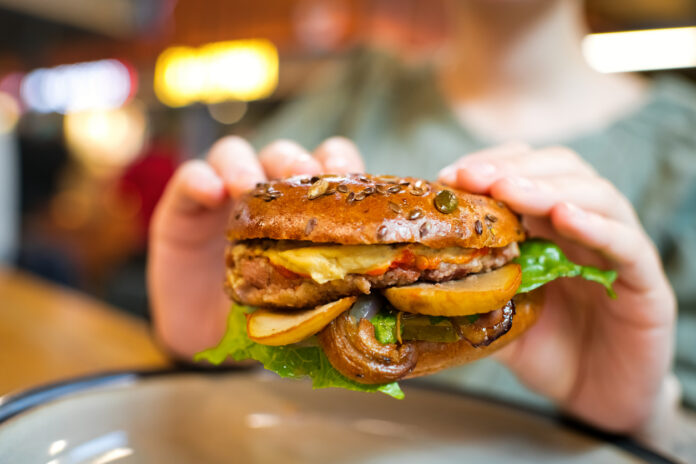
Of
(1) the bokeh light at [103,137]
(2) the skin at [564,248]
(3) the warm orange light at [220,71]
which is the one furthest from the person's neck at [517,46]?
(1) the bokeh light at [103,137]

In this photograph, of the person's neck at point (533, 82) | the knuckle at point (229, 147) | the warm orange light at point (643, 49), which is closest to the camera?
the knuckle at point (229, 147)

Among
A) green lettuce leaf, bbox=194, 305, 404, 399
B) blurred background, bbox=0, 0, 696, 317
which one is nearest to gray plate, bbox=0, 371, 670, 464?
green lettuce leaf, bbox=194, 305, 404, 399

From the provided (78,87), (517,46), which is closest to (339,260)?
(517,46)

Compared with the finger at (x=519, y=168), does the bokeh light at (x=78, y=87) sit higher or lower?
higher

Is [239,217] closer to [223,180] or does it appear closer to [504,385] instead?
[223,180]

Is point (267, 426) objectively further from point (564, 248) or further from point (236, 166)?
point (564, 248)

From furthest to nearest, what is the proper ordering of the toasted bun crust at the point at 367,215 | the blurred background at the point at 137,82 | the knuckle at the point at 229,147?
the blurred background at the point at 137,82, the knuckle at the point at 229,147, the toasted bun crust at the point at 367,215

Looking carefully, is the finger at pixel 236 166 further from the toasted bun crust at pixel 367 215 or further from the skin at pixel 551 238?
the toasted bun crust at pixel 367 215
